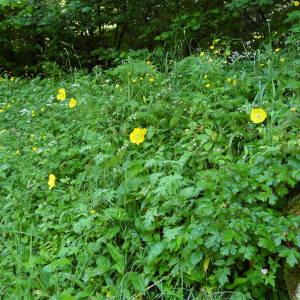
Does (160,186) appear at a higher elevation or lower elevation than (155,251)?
higher

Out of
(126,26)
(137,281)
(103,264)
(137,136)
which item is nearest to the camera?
(137,281)

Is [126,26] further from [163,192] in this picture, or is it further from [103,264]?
[103,264]

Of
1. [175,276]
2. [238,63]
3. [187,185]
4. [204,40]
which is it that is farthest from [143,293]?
[204,40]

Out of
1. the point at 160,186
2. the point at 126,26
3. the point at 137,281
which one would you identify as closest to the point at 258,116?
the point at 160,186

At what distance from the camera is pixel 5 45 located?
761cm

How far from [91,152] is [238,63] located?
1813 millimetres

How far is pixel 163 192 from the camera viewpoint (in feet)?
7.70

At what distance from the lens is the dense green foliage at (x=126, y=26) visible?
5.26 metres

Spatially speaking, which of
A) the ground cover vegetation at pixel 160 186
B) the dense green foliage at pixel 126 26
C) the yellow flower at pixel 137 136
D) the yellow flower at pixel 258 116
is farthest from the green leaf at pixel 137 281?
the dense green foliage at pixel 126 26

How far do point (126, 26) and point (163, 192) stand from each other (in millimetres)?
5069

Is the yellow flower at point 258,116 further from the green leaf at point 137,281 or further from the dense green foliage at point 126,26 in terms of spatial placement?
the dense green foliage at point 126,26

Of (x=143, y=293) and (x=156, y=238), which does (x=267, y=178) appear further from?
(x=143, y=293)

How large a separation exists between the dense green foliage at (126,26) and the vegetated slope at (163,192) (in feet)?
5.30

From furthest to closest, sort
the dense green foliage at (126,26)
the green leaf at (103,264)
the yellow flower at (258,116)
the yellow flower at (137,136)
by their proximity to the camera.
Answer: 1. the dense green foliage at (126,26)
2. the yellow flower at (137,136)
3. the yellow flower at (258,116)
4. the green leaf at (103,264)
